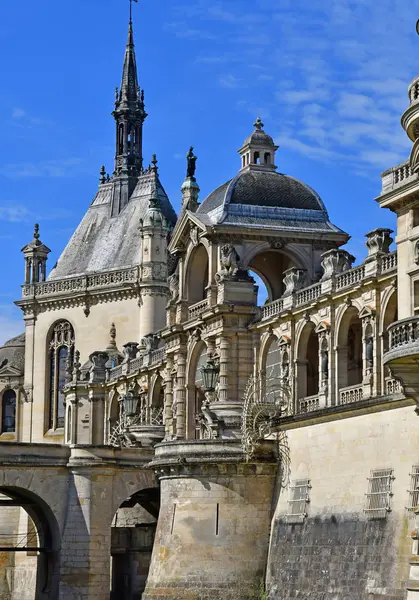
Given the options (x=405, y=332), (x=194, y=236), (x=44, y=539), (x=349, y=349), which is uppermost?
(x=194, y=236)

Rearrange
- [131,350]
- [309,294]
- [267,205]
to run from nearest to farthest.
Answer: [309,294] → [267,205] → [131,350]

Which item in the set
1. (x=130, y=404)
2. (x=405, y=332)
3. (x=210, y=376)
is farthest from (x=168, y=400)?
(x=405, y=332)

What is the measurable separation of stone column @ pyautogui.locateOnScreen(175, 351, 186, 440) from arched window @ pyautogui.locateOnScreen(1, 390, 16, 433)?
121ft

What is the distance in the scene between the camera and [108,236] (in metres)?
103

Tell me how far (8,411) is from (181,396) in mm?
37865

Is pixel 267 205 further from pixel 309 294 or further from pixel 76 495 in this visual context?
pixel 76 495

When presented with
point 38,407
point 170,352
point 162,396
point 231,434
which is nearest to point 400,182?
point 231,434

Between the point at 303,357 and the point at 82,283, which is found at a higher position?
the point at 82,283

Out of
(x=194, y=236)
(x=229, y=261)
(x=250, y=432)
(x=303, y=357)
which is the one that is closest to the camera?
(x=250, y=432)

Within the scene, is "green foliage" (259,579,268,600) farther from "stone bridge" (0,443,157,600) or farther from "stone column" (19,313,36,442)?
"stone column" (19,313,36,442)

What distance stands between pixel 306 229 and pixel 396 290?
14.4 metres

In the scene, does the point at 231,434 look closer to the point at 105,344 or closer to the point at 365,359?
the point at 365,359

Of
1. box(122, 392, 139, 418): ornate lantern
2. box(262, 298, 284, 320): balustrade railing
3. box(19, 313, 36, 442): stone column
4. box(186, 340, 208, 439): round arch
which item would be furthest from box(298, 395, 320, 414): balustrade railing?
box(19, 313, 36, 442): stone column

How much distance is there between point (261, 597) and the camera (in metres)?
52.8
